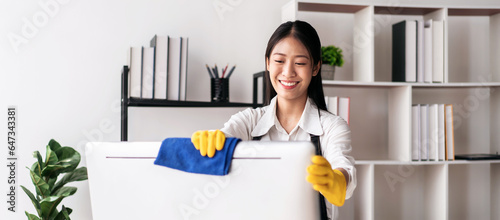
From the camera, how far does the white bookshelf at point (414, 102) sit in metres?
2.66

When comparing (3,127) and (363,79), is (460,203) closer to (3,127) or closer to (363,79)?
(363,79)

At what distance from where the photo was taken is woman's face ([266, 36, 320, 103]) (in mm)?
1487

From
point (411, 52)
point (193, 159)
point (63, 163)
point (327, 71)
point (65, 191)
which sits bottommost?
point (65, 191)

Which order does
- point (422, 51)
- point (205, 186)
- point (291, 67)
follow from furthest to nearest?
point (422, 51) → point (291, 67) → point (205, 186)

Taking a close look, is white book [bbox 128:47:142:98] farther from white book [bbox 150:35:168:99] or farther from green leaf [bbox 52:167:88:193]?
green leaf [bbox 52:167:88:193]

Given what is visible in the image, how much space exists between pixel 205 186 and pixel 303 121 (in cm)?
67

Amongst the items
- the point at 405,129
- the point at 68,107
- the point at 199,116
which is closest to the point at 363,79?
the point at 405,129

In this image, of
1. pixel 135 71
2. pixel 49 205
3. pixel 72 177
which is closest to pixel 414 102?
pixel 135 71

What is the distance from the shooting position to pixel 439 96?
9.62 feet

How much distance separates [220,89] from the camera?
2.49 meters

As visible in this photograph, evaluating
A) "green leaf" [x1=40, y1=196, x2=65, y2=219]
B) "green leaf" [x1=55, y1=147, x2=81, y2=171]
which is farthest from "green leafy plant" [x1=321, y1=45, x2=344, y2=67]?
"green leaf" [x1=40, y1=196, x2=65, y2=219]

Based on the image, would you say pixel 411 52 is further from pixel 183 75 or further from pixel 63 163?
pixel 63 163

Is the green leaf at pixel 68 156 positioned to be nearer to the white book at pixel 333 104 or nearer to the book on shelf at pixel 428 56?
the white book at pixel 333 104

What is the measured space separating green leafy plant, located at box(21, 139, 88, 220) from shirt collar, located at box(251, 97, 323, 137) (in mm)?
1063
